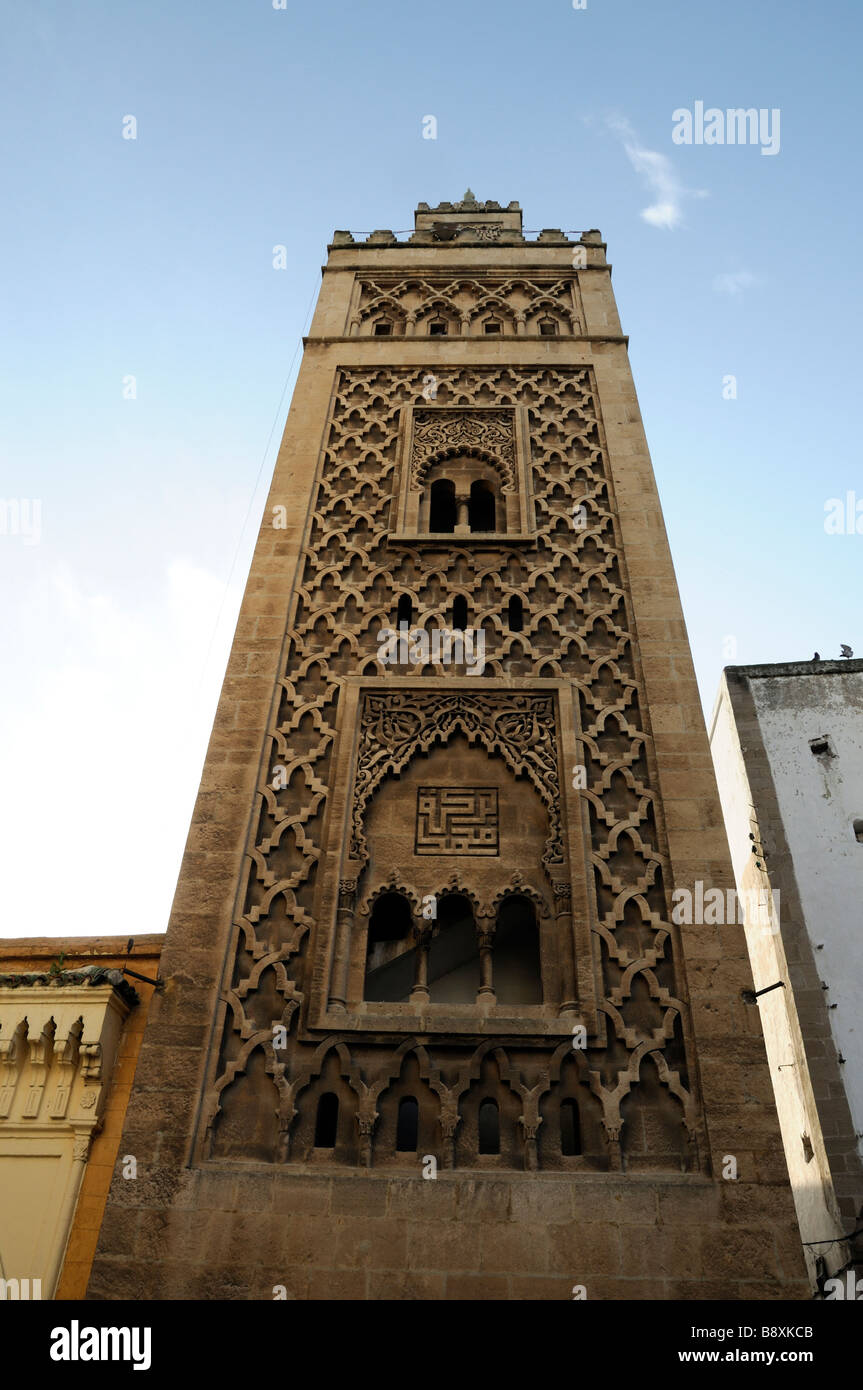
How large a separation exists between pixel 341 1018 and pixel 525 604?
138 inches

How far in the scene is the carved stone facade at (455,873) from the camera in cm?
504

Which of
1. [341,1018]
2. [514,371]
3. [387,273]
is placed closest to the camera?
[341,1018]

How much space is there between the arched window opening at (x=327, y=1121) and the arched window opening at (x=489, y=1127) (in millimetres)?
786

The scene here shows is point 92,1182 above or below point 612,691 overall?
below

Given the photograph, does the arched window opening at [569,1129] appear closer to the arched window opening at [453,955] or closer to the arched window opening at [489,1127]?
the arched window opening at [489,1127]

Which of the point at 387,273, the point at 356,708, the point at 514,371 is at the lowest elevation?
the point at 356,708

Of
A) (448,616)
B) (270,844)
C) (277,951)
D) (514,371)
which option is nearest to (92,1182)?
(277,951)

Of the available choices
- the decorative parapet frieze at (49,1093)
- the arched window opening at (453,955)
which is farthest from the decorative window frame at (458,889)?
the decorative parapet frieze at (49,1093)

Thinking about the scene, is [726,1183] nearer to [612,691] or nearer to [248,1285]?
[248,1285]

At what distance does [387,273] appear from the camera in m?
11.1

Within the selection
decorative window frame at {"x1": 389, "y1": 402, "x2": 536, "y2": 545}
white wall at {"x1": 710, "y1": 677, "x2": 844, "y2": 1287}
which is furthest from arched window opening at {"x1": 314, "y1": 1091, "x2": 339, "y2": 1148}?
decorative window frame at {"x1": 389, "y1": 402, "x2": 536, "y2": 545}

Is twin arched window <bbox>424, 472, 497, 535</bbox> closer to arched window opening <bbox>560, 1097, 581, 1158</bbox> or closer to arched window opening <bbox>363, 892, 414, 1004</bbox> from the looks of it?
arched window opening <bbox>363, 892, 414, 1004</bbox>

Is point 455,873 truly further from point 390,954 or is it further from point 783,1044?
point 783,1044
